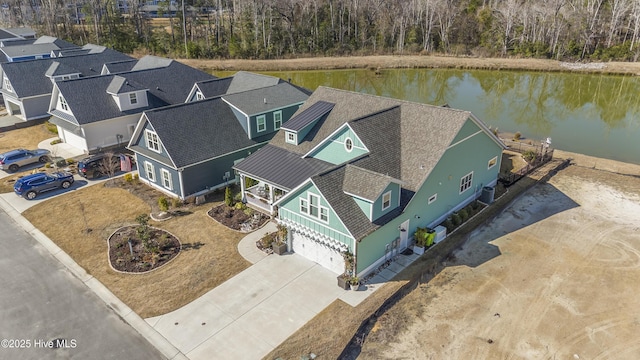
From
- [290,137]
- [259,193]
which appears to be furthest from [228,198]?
[290,137]

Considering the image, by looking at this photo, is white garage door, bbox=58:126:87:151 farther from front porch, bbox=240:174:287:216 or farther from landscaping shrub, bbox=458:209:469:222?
landscaping shrub, bbox=458:209:469:222

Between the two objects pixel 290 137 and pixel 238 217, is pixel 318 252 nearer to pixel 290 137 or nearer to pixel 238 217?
pixel 238 217

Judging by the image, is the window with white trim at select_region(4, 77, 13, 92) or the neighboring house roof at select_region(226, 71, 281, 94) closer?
the neighboring house roof at select_region(226, 71, 281, 94)

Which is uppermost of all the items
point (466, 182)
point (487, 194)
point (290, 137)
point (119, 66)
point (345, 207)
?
point (119, 66)

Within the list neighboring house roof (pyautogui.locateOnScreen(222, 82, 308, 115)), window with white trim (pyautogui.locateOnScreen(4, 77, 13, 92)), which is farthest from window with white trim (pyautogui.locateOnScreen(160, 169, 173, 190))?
window with white trim (pyautogui.locateOnScreen(4, 77, 13, 92))

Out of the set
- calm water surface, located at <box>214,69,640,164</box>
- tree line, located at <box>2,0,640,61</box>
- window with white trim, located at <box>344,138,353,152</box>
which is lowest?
calm water surface, located at <box>214,69,640,164</box>

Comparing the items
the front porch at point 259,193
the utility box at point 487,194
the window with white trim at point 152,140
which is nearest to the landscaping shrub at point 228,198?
the front porch at point 259,193

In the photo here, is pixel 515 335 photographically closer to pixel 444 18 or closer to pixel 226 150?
pixel 226 150

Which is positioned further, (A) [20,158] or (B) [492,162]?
(A) [20,158]
